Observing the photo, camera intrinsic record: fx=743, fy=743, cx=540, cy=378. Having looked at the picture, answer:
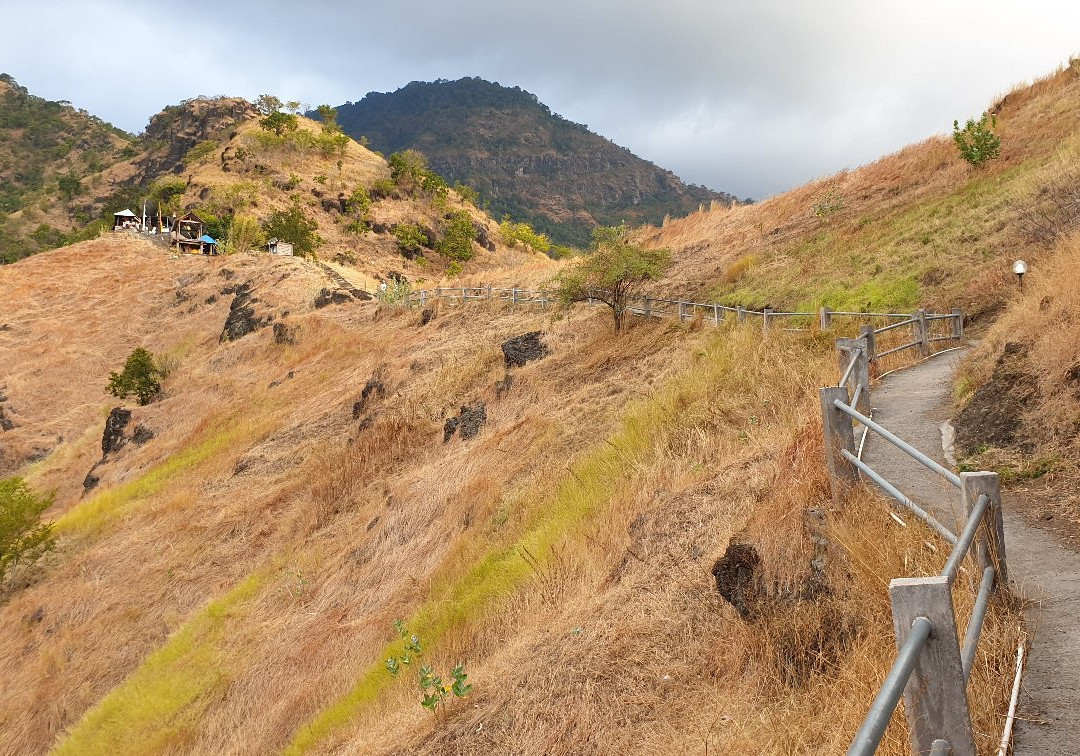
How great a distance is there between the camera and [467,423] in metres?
17.9

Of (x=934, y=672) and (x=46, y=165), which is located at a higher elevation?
(x=46, y=165)

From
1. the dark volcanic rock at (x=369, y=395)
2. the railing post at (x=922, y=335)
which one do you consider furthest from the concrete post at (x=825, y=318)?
the dark volcanic rock at (x=369, y=395)

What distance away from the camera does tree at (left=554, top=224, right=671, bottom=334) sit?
21.1m

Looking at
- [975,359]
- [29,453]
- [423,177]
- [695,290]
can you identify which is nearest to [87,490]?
[29,453]

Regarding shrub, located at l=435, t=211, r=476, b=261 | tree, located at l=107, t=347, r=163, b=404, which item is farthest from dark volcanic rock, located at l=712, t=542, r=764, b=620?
shrub, located at l=435, t=211, r=476, b=261

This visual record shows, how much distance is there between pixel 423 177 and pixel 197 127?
54.3m

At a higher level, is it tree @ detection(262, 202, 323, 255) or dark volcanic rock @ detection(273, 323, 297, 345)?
tree @ detection(262, 202, 323, 255)

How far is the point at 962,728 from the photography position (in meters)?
2.71

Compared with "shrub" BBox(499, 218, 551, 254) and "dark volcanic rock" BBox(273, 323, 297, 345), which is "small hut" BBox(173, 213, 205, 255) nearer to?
"shrub" BBox(499, 218, 551, 254)

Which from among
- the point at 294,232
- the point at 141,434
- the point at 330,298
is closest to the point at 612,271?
the point at 141,434

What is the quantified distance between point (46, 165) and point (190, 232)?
116m

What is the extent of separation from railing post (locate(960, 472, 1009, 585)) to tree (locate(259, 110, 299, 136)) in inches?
4174

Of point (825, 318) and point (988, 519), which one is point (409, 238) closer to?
point (825, 318)

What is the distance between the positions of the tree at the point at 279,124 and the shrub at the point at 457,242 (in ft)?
96.4
